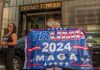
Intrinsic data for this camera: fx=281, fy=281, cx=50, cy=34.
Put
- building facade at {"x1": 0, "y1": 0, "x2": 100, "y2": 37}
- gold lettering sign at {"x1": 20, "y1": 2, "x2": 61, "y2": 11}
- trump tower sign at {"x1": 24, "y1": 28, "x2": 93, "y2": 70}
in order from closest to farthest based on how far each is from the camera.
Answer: trump tower sign at {"x1": 24, "y1": 28, "x2": 93, "y2": 70} < building facade at {"x1": 0, "y1": 0, "x2": 100, "y2": 37} < gold lettering sign at {"x1": 20, "y1": 2, "x2": 61, "y2": 11}

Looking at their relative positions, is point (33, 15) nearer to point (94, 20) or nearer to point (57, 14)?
point (57, 14)

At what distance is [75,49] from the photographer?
8367 mm

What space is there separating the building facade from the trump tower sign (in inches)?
376

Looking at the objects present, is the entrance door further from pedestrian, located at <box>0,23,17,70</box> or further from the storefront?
pedestrian, located at <box>0,23,17,70</box>

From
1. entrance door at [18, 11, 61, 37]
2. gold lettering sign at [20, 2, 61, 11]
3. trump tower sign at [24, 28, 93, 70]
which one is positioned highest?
gold lettering sign at [20, 2, 61, 11]

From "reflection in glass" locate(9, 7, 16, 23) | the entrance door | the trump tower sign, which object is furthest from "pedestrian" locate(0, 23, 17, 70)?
"reflection in glass" locate(9, 7, 16, 23)

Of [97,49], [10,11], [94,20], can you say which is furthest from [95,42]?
[10,11]

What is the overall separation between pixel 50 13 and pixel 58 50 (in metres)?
11.8

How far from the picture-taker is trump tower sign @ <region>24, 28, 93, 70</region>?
8.30 metres

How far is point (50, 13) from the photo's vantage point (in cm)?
2006

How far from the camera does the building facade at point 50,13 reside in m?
18.4

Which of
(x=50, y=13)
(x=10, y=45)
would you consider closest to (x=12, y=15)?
(x=50, y=13)

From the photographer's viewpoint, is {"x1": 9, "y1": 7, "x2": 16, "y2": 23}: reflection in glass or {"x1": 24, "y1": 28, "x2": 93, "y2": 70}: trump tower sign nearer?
{"x1": 24, "y1": 28, "x2": 93, "y2": 70}: trump tower sign

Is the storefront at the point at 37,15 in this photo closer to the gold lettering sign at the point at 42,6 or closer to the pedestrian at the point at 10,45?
the gold lettering sign at the point at 42,6
